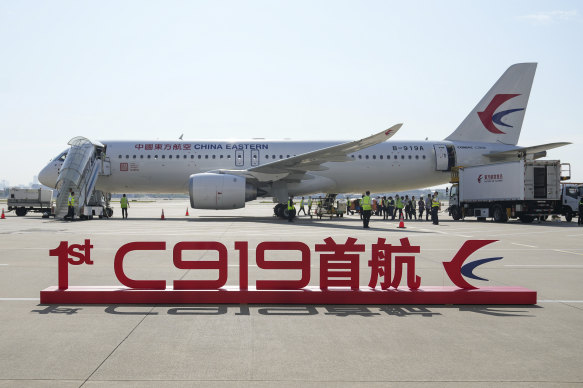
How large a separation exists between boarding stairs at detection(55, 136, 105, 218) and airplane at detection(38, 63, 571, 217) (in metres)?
0.49

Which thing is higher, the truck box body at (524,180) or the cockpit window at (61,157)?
the cockpit window at (61,157)

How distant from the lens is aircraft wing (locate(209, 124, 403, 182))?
23.4 metres

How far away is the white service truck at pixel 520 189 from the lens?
83.4 feet

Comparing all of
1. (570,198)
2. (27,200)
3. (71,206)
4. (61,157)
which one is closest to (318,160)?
(71,206)

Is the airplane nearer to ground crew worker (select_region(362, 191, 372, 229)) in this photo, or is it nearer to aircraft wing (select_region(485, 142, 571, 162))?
aircraft wing (select_region(485, 142, 571, 162))

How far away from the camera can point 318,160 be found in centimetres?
2505

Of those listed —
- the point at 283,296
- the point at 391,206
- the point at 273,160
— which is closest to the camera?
the point at 283,296

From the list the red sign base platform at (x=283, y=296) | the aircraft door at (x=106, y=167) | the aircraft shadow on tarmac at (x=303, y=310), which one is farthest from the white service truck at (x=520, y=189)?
the aircraft shadow on tarmac at (x=303, y=310)

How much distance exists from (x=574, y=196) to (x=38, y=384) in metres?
31.6

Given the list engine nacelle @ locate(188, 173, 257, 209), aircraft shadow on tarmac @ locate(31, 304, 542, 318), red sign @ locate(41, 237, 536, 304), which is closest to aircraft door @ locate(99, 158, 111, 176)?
engine nacelle @ locate(188, 173, 257, 209)

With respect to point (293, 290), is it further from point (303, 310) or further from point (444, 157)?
point (444, 157)

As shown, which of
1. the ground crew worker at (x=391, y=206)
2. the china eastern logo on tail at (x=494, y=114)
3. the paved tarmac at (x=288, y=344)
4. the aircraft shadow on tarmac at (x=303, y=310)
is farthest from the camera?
the ground crew worker at (x=391, y=206)

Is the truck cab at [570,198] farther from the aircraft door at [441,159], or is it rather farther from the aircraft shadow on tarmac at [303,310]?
the aircraft shadow on tarmac at [303,310]

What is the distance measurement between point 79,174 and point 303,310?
22.8 m
